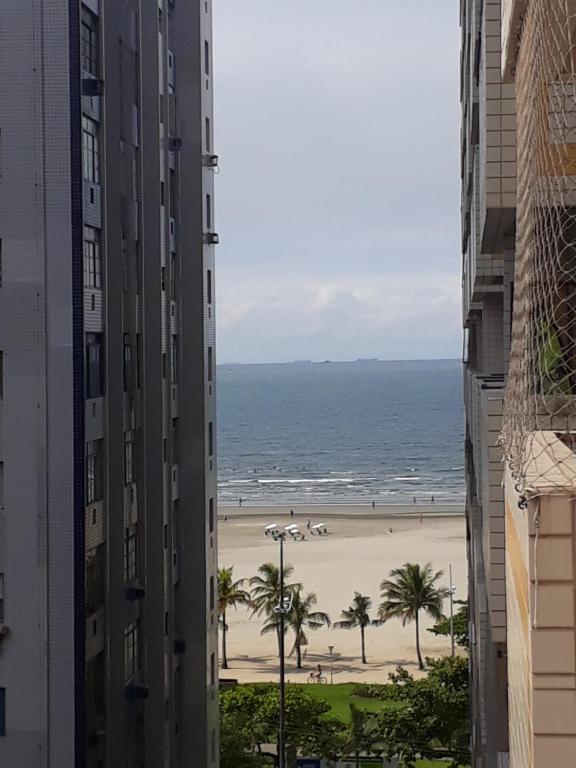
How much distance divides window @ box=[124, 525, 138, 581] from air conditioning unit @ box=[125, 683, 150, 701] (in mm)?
1736

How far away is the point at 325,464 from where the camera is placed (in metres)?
116

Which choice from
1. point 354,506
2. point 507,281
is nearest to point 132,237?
point 507,281


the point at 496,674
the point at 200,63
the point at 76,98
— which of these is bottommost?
the point at 496,674

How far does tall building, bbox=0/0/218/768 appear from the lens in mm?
15703

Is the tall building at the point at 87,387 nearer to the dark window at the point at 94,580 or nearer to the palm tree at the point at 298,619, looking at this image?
the dark window at the point at 94,580

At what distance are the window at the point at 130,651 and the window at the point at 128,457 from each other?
7.66 feet

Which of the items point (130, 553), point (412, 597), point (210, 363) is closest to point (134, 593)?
point (130, 553)

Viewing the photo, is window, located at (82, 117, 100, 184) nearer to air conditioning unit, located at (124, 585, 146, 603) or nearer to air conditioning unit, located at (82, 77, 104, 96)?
air conditioning unit, located at (82, 77, 104, 96)

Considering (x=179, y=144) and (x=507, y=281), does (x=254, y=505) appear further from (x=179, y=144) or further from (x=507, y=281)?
(x=507, y=281)

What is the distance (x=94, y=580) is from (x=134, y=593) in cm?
202

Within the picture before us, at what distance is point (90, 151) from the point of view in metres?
16.6

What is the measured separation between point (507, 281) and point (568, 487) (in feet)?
32.1

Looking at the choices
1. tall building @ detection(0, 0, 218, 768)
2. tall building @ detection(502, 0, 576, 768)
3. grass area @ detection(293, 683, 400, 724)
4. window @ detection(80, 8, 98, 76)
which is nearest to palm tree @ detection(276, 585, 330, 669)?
grass area @ detection(293, 683, 400, 724)

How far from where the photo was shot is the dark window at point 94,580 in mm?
16359
